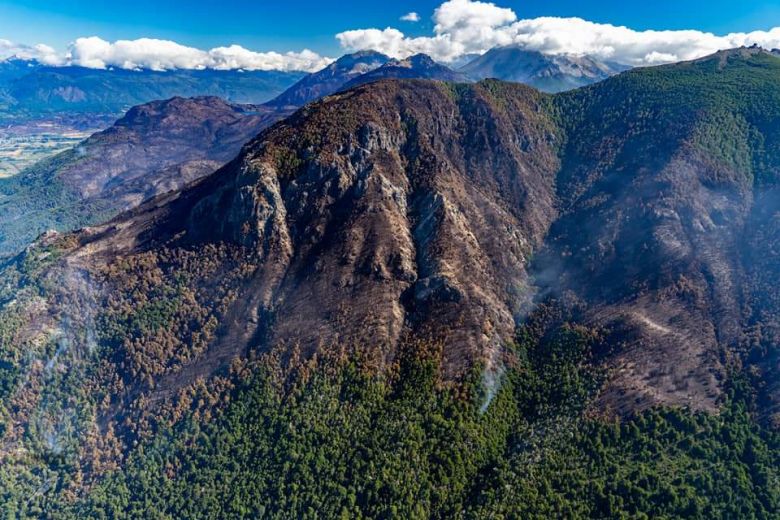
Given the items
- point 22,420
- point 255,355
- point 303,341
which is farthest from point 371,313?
point 22,420

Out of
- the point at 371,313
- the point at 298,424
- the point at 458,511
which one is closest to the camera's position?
the point at 458,511

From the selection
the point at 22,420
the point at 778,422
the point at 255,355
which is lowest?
the point at 22,420

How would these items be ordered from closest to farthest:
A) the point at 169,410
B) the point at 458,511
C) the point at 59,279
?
the point at 458,511 < the point at 169,410 < the point at 59,279

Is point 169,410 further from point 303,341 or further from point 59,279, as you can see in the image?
point 59,279

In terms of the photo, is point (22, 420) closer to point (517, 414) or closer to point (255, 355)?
point (255, 355)

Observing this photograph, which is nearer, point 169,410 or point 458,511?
point 458,511

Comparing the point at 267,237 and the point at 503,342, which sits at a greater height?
the point at 267,237

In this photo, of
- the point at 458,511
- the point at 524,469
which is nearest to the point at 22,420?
the point at 458,511
